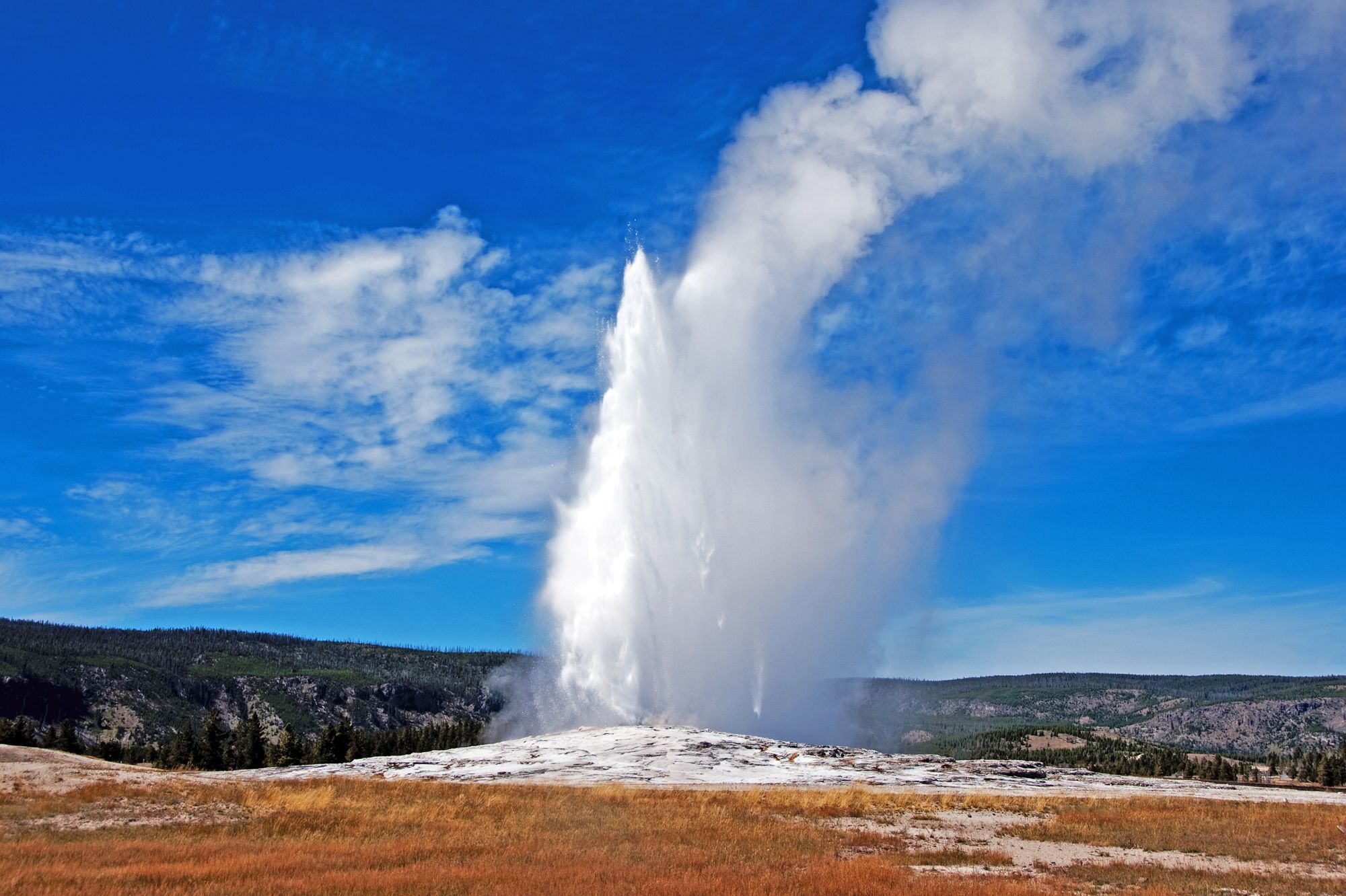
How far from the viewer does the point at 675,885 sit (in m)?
13.7

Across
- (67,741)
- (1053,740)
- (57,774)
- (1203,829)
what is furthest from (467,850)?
(1053,740)

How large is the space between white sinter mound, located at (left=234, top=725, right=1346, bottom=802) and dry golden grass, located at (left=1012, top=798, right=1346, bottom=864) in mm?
6899

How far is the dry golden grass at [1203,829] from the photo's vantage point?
68.7 feet

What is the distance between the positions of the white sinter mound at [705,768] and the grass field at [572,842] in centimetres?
612

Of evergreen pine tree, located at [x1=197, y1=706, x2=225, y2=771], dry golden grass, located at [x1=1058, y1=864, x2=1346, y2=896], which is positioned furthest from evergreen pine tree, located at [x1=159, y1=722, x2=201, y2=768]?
dry golden grass, located at [x1=1058, y1=864, x2=1346, y2=896]

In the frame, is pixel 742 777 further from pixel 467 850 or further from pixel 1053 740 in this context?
pixel 1053 740

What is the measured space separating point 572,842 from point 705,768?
1906cm

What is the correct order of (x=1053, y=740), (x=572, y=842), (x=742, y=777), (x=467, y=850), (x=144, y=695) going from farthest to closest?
(x=144, y=695) < (x=1053, y=740) < (x=742, y=777) < (x=572, y=842) < (x=467, y=850)

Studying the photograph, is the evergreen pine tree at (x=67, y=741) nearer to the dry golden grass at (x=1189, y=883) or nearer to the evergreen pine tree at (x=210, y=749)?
the evergreen pine tree at (x=210, y=749)

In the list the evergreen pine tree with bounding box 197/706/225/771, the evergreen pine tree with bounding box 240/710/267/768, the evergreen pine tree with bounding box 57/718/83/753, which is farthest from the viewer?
the evergreen pine tree with bounding box 57/718/83/753

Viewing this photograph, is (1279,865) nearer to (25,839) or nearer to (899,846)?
(899,846)

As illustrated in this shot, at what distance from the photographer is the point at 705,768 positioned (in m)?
36.9

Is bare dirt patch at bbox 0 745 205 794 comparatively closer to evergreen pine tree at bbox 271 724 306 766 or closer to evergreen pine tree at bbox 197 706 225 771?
evergreen pine tree at bbox 271 724 306 766

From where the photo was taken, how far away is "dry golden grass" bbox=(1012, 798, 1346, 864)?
21.0 m
